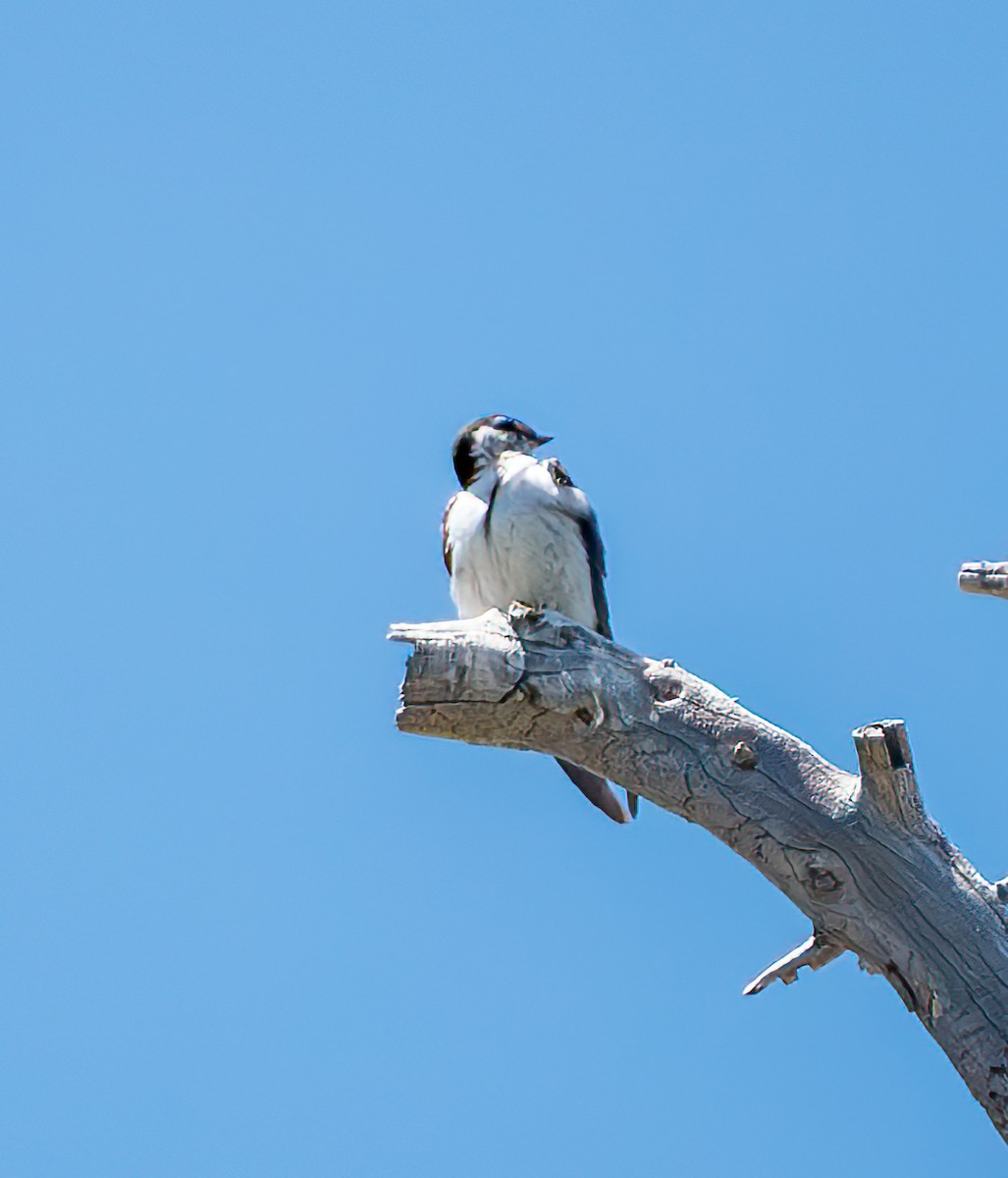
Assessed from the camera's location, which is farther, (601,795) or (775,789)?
(601,795)

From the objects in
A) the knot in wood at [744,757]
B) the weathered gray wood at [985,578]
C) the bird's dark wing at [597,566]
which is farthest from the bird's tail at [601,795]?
the weathered gray wood at [985,578]

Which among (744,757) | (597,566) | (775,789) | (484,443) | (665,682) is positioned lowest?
(775,789)

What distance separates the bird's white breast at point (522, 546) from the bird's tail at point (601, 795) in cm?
76

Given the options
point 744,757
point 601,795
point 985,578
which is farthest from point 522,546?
point 985,578

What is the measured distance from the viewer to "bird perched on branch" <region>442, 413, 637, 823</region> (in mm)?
6312

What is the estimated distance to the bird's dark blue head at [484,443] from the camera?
6.91 metres

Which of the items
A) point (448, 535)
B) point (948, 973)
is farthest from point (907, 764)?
point (448, 535)

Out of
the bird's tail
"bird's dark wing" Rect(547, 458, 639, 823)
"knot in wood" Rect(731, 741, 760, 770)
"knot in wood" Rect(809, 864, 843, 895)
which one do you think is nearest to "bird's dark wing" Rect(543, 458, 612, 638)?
"bird's dark wing" Rect(547, 458, 639, 823)

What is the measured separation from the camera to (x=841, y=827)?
14.5 feet

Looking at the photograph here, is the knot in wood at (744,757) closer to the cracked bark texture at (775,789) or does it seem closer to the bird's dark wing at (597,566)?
the cracked bark texture at (775,789)

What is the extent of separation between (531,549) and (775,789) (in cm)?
208

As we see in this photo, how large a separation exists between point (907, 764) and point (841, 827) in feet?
1.02

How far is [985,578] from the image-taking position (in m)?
4.59

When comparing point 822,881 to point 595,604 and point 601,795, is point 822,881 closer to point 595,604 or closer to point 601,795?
point 601,795
